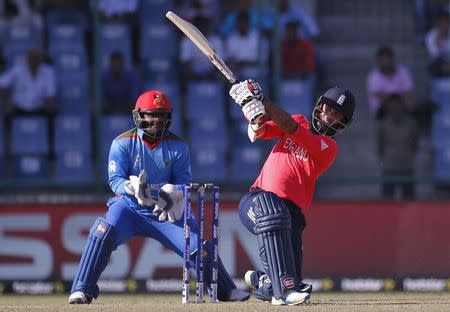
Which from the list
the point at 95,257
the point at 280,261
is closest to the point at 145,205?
the point at 95,257

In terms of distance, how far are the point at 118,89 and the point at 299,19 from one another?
8.15ft

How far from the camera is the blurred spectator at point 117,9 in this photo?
608 inches

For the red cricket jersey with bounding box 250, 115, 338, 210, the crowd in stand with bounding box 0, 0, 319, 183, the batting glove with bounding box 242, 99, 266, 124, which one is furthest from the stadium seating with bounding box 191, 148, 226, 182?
the batting glove with bounding box 242, 99, 266, 124

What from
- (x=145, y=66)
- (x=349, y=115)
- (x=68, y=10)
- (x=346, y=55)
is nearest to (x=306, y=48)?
(x=346, y=55)

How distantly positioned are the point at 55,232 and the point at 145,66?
7.85 feet

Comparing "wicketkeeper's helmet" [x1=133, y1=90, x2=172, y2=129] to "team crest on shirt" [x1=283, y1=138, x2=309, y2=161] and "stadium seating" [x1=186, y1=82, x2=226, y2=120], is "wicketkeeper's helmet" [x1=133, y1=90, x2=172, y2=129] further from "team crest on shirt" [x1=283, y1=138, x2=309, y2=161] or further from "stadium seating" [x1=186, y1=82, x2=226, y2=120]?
"stadium seating" [x1=186, y1=82, x2=226, y2=120]

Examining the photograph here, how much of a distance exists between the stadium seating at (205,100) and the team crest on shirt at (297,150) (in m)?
5.76

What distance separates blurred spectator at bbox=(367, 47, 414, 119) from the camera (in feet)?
50.1

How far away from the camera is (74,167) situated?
1491 cm

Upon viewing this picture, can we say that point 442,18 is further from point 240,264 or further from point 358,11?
point 240,264

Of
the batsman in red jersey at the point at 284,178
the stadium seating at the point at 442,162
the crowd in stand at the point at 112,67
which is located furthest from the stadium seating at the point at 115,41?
the batsman in red jersey at the point at 284,178

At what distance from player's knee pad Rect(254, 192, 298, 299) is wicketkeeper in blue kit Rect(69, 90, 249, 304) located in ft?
2.27

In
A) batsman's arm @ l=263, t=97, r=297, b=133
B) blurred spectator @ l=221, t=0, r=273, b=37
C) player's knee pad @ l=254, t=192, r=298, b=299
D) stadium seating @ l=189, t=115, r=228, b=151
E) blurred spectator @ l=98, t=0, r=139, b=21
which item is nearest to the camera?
batsman's arm @ l=263, t=97, r=297, b=133

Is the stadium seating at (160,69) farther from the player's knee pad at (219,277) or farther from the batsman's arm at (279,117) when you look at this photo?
the batsman's arm at (279,117)
